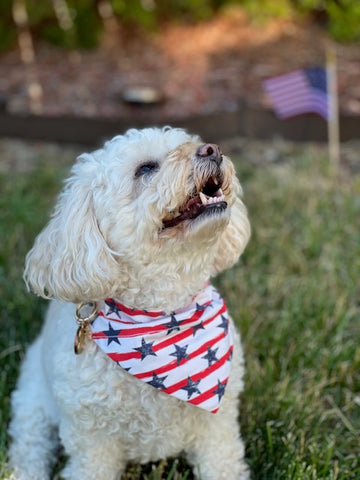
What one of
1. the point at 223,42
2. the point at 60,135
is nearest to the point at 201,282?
the point at 60,135

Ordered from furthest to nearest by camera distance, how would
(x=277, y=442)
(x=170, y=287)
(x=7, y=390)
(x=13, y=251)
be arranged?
1. (x=13, y=251)
2. (x=7, y=390)
3. (x=277, y=442)
4. (x=170, y=287)

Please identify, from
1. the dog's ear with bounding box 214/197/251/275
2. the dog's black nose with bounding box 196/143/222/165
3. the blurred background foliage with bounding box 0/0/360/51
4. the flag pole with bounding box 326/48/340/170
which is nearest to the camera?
the dog's black nose with bounding box 196/143/222/165

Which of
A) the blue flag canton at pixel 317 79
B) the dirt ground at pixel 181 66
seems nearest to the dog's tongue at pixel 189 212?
the blue flag canton at pixel 317 79

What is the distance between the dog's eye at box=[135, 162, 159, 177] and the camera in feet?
7.07

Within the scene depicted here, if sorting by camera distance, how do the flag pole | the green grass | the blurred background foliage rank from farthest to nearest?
the blurred background foliage → the flag pole → the green grass

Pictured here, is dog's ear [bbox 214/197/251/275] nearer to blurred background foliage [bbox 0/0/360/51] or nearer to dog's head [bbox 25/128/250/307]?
dog's head [bbox 25/128/250/307]

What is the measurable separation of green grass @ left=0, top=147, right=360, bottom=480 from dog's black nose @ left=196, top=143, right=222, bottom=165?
4.00 ft

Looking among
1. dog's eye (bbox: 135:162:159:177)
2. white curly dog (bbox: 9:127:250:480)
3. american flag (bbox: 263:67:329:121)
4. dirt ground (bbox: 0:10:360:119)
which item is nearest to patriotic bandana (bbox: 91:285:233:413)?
white curly dog (bbox: 9:127:250:480)

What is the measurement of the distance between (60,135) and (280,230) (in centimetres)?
277

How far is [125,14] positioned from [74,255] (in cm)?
636

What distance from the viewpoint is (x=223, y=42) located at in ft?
24.9

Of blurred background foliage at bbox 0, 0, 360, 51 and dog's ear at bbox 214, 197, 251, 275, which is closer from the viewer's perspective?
dog's ear at bbox 214, 197, 251, 275

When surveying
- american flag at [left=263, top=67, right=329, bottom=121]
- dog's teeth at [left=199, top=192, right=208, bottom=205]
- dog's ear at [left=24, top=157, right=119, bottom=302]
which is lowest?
american flag at [left=263, top=67, right=329, bottom=121]

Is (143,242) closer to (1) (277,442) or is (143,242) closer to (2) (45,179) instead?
(1) (277,442)
